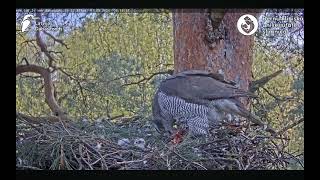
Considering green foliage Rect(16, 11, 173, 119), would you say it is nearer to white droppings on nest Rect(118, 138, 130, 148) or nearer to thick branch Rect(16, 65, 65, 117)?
thick branch Rect(16, 65, 65, 117)

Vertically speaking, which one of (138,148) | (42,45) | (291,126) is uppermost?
(42,45)

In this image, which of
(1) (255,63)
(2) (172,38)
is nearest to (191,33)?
(2) (172,38)

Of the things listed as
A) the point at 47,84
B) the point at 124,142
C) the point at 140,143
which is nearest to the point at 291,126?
the point at 140,143

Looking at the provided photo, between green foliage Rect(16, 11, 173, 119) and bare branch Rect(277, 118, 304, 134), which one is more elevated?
green foliage Rect(16, 11, 173, 119)

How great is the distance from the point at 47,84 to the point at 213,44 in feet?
5.49

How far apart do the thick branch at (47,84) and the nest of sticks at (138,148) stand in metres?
0.14

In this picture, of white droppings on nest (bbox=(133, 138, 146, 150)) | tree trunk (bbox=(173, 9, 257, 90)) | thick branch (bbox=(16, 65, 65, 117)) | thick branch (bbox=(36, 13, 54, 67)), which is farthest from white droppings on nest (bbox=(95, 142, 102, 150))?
tree trunk (bbox=(173, 9, 257, 90))

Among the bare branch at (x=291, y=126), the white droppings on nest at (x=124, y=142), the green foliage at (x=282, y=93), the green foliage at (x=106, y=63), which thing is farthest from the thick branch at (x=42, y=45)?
the bare branch at (x=291, y=126)

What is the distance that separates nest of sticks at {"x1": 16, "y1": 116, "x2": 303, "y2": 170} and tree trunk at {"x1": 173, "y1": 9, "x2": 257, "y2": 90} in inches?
21.8

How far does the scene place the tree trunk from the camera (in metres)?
7.32

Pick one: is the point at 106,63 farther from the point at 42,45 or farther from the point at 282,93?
the point at 282,93

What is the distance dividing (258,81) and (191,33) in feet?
2.64

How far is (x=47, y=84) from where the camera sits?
7.36 m

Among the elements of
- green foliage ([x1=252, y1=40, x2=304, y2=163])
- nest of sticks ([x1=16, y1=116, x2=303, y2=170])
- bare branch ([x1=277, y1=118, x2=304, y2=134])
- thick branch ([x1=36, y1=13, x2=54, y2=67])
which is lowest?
nest of sticks ([x1=16, y1=116, x2=303, y2=170])
